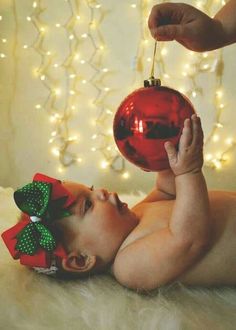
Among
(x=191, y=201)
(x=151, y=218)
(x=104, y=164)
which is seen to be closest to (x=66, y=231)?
(x=151, y=218)

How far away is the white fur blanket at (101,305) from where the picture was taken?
740mm

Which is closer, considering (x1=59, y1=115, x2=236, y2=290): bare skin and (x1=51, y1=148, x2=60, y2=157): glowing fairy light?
(x1=59, y1=115, x2=236, y2=290): bare skin

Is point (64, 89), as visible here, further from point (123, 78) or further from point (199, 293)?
point (199, 293)

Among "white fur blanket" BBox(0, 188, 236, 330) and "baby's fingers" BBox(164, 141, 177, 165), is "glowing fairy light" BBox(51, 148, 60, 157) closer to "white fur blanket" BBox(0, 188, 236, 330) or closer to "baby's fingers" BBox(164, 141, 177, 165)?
"white fur blanket" BBox(0, 188, 236, 330)

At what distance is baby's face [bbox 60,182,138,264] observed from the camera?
96 cm

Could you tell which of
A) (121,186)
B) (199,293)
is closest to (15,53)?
(121,186)

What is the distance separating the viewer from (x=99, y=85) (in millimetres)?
1699

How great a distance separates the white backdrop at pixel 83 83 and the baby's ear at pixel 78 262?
0.82 meters

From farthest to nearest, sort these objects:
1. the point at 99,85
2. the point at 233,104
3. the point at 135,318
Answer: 1. the point at 99,85
2. the point at 233,104
3. the point at 135,318

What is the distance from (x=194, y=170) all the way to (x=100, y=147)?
93cm

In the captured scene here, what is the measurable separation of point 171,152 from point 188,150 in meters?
0.05

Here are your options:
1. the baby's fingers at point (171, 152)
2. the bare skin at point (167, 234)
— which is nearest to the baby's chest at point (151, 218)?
the bare skin at point (167, 234)

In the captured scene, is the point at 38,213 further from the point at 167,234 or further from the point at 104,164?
the point at 104,164

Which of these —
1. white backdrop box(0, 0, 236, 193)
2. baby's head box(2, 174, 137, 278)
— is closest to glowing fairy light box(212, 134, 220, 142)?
white backdrop box(0, 0, 236, 193)
